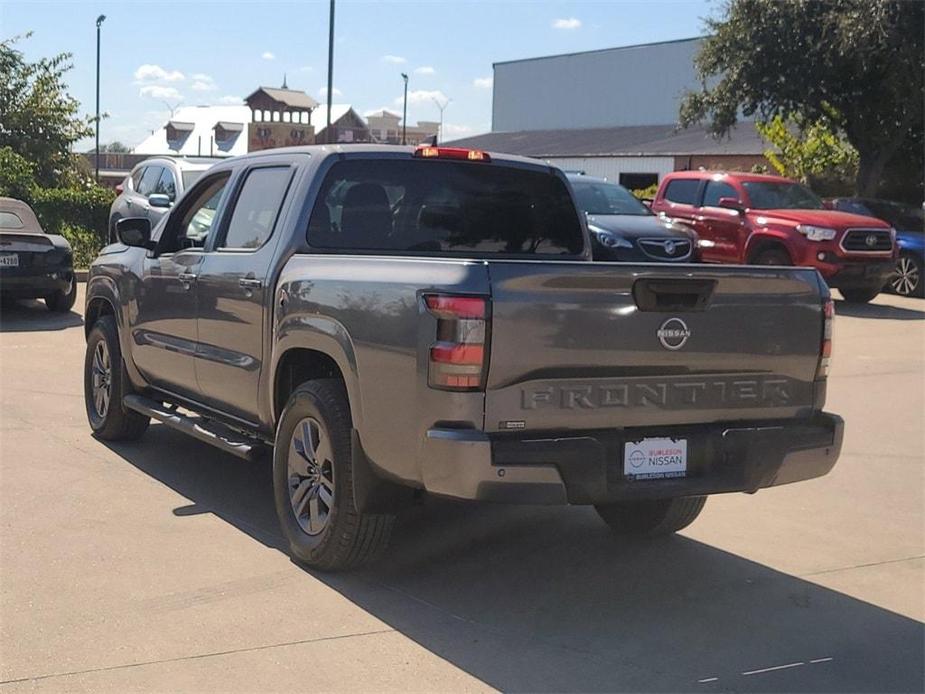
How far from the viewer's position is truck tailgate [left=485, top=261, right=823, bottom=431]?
4.22 m

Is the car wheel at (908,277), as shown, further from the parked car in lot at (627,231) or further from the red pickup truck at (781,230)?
the parked car in lot at (627,231)

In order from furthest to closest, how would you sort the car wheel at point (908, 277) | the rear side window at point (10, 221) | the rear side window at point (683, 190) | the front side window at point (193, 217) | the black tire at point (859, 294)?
the car wheel at point (908, 277)
the rear side window at point (683, 190)
the black tire at point (859, 294)
the rear side window at point (10, 221)
the front side window at point (193, 217)

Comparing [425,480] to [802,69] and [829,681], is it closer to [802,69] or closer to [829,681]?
[829,681]

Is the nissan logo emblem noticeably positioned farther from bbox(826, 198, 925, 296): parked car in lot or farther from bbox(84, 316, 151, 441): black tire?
bbox(826, 198, 925, 296): parked car in lot

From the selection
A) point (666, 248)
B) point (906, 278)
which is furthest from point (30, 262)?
point (906, 278)

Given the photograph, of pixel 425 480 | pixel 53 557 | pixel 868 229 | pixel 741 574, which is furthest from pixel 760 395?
pixel 868 229

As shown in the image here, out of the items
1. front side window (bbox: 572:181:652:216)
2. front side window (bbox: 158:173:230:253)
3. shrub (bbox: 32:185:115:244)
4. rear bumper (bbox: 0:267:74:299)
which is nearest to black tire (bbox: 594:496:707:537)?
front side window (bbox: 158:173:230:253)

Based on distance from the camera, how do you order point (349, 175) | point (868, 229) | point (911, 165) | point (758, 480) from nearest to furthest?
point (758, 480), point (349, 175), point (868, 229), point (911, 165)

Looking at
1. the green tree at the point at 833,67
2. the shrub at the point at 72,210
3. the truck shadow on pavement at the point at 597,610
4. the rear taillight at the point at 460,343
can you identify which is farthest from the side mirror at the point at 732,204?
the rear taillight at the point at 460,343

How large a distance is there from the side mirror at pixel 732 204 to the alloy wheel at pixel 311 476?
41.6 ft

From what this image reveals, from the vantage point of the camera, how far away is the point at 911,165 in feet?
92.3

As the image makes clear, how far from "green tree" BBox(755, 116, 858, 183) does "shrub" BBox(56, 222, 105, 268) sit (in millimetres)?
17986

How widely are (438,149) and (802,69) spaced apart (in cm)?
2135

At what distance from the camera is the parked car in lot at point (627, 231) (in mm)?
14406
